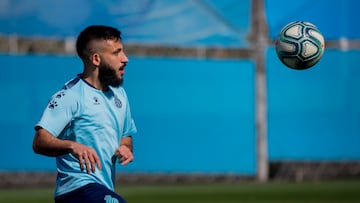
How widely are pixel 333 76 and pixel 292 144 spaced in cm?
150

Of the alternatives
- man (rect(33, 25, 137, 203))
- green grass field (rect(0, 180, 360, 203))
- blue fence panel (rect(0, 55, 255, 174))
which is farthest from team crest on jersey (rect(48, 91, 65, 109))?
blue fence panel (rect(0, 55, 255, 174))

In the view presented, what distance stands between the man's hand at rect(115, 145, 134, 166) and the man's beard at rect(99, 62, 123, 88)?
50 cm

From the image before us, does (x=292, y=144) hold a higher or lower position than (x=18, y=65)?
lower

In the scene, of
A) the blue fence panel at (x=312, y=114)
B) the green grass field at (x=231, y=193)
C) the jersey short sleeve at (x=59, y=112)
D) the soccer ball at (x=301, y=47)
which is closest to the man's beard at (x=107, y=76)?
the jersey short sleeve at (x=59, y=112)

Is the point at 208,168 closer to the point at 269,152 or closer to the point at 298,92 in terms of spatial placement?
the point at 269,152

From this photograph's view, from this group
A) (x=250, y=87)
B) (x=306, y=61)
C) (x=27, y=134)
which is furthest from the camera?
(x=250, y=87)

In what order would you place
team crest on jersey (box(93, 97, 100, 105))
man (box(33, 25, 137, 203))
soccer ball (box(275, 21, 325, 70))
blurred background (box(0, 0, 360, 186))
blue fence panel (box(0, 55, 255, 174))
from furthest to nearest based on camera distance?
blurred background (box(0, 0, 360, 186)), blue fence panel (box(0, 55, 255, 174)), soccer ball (box(275, 21, 325, 70)), team crest on jersey (box(93, 97, 100, 105)), man (box(33, 25, 137, 203))

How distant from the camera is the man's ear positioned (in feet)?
21.4

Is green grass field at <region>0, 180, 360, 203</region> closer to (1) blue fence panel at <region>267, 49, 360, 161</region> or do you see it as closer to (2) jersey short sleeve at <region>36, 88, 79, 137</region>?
(1) blue fence panel at <region>267, 49, 360, 161</region>

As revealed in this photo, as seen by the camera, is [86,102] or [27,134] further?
[27,134]

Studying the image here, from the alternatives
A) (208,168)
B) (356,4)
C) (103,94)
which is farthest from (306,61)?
(356,4)

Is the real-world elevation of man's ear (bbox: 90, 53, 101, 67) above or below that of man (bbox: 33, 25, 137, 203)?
above

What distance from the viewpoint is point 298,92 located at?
16.2 m

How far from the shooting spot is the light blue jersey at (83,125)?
20.1 feet
